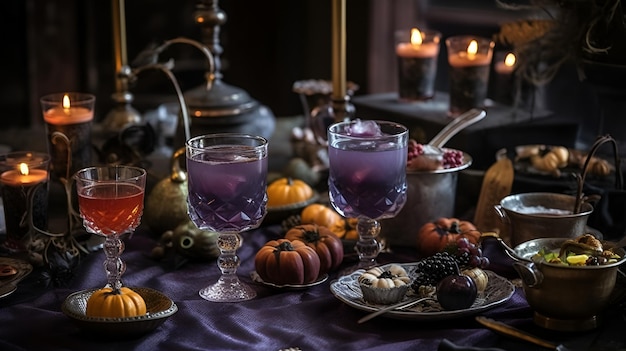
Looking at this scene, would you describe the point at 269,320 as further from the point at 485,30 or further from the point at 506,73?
the point at 485,30

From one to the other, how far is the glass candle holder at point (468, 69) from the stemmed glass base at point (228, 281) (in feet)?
2.69

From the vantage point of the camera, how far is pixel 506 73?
262cm

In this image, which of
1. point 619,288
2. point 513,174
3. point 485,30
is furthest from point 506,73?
point 619,288

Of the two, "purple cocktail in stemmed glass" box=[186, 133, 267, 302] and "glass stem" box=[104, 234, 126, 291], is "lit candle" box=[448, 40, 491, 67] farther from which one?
"glass stem" box=[104, 234, 126, 291]

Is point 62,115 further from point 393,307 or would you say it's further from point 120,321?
point 393,307

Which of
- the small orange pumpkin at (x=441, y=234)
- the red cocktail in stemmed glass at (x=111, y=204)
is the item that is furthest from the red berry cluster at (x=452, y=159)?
the red cocktail in stemmed glass at (x=111, y=204)

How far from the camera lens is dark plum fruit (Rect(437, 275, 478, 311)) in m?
1.66

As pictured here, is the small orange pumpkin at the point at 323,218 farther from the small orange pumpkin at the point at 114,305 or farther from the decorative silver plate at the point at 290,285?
the small orange pumpkin at the point at 114,305

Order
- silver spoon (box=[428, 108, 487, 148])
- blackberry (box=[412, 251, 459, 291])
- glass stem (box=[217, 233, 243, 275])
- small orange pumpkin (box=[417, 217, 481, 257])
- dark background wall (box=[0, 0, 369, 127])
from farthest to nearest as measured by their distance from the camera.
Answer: dark background wall (box=[0, 0, 369, 127]), silver spoon (box=[428, 108, 487, 148]), small orange pumpkin (box=[417, 217, 481, 257]), glass stem (box=[217, 233, 243, 275]), blackberry (box=[412, 251, 459, 291])

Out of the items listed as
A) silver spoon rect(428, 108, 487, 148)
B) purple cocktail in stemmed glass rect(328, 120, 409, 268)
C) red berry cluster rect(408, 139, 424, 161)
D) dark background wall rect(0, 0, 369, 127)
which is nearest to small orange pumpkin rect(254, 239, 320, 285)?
purple cocktail in stemmed glass rect(328, 120, 409, 268)

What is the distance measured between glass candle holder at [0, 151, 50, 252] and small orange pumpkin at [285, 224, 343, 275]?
1.68 feet

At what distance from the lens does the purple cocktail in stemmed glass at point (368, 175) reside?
183 cm

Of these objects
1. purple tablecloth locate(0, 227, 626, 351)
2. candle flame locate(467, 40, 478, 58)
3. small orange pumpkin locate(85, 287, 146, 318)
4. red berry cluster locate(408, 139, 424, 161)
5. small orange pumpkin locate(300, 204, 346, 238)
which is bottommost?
purple tablecloth locate(0, 227, 626, 351)

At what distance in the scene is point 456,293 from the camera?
5.44 ft
